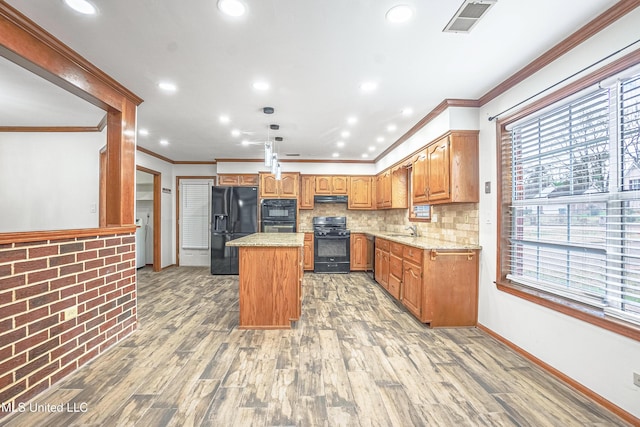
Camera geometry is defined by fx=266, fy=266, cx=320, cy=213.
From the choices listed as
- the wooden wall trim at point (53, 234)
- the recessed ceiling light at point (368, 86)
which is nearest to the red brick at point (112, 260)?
the wooden wall trim at point (53, 234)

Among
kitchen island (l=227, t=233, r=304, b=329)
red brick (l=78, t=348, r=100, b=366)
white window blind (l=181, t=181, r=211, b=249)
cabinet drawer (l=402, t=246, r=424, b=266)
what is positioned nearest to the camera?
red brick (l=78, t=348, r=100, b=366)

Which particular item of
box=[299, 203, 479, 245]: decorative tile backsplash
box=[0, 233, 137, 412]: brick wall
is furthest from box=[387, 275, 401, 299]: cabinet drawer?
box=[0, 233, 137, 412]: brick wall

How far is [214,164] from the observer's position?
626 centimetres

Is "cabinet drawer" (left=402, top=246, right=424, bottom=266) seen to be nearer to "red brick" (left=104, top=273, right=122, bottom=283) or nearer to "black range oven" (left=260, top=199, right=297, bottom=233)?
"black range oven" (left=260, top=199, right=297, bottom=233)

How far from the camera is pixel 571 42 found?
1.87 meters

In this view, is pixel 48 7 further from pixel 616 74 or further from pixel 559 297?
pixel 559 297

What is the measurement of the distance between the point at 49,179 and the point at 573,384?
6.18 meters

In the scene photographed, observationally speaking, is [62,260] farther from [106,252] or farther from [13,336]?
[13,336]

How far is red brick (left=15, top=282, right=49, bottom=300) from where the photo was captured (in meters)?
1.68

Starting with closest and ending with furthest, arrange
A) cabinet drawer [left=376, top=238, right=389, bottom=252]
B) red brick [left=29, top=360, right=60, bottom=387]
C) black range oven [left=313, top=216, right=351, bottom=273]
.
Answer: red brick [left=29, top=360, right=60, bottom=387] → cabinet drawer [left=376, top=238, right=389, bottom=252] → black range oven [left=313, top=216, right=351, bottom=273]

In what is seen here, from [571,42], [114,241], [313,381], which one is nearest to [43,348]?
[114,241]

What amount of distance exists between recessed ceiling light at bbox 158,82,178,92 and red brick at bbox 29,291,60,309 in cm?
195

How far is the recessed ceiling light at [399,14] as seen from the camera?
158cm

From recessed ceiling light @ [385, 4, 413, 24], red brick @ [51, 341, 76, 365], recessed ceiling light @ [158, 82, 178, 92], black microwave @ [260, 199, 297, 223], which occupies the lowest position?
red brick @ [51, 341, 76, 365]
